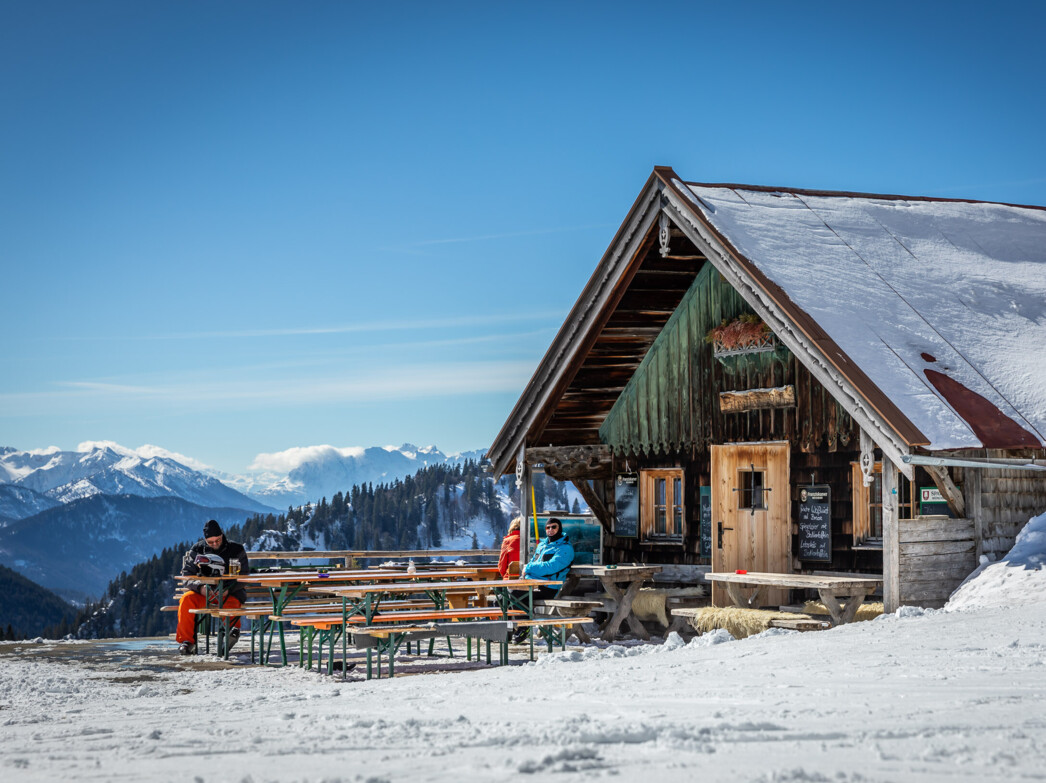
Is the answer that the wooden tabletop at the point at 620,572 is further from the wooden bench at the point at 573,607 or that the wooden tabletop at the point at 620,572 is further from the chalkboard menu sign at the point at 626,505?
the chalkboard menu sign at the point at 626,505

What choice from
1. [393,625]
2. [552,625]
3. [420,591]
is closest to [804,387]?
[552,625]

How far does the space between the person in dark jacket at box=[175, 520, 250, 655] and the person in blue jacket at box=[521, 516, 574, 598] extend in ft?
11.3

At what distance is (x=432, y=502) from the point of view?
103562 mm

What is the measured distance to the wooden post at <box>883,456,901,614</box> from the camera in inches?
487

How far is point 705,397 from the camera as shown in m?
16.3

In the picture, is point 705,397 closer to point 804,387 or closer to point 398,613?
point 804,387

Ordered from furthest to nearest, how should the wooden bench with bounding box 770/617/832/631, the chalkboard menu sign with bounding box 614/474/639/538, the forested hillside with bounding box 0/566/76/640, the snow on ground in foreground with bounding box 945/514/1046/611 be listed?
the forested hillside with bounding box 0/566/76/640, the chalkboard menu sign with bounding box 614/474/639/538, the wooden bench with bounding box 770/617/832/631, the snow on ground in foreground with bounding box 945/514/1046/611

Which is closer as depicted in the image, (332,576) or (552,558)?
(332,576)

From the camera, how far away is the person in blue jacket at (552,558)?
14586mm

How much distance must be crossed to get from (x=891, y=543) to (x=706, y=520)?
4.38 metres

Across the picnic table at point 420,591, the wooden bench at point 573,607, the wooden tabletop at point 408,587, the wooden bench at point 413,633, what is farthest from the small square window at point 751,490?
the wooden bench at point 413,633

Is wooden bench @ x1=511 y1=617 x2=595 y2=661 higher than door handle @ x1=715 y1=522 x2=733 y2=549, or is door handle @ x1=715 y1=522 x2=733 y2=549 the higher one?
door handle @ x1=715 y1=522 x2=733 y2=549

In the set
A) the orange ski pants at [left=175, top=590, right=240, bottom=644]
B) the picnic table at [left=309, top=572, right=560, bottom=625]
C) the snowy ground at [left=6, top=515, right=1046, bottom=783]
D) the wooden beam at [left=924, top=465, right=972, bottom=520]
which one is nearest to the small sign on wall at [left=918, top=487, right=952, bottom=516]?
the wooden beam at [left=924, top=465, right=972, bottom=520]

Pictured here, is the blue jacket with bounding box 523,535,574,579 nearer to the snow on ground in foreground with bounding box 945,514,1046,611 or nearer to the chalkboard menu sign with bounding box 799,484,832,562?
the chalkboard menu sign with bounding box 799,484,832,562
